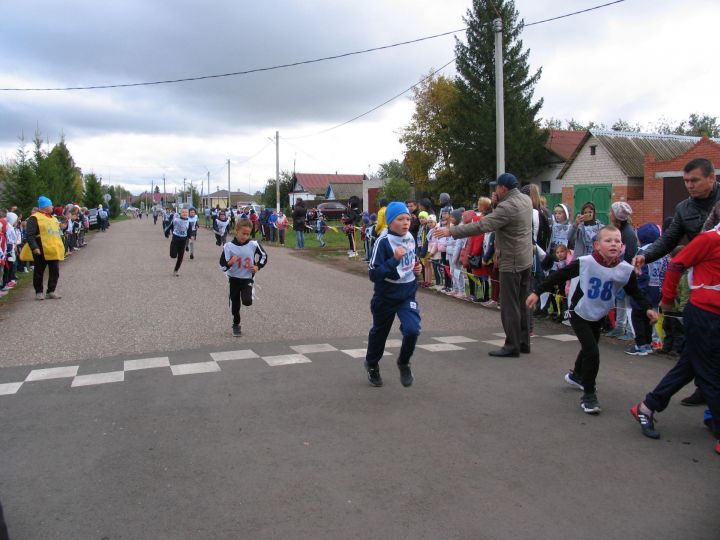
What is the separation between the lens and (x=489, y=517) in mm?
3420

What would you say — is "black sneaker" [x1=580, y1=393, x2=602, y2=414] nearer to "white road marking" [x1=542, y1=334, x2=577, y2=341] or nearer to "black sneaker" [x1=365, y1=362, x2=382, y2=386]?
"black sneaker" [x1=365, y1=362, x2=382, y2=386]

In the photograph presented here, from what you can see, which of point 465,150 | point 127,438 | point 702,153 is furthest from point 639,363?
point 465,150

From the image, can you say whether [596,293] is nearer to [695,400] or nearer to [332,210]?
[695,400]

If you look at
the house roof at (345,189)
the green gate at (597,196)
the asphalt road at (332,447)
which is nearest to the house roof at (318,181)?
the house roof at (345,189)

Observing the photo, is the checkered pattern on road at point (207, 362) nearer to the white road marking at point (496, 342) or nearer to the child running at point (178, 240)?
the white road marking at point (496, 342)

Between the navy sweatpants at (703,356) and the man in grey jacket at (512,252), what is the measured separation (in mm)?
2758

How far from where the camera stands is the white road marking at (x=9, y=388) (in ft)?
19.3

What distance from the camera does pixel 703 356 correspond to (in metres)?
4.38

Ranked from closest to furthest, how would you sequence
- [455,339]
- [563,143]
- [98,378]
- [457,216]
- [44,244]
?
[98,378] < [455,339] < [44,244] < [457,216] < [563,143]

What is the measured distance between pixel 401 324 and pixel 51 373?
3846 millimetres

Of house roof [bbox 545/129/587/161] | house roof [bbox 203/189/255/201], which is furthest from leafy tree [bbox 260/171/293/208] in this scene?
house roof [bbox 203/189/255/201]

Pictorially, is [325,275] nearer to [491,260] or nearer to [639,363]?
[491,260]

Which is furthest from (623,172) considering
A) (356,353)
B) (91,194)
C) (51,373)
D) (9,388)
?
(91,194)

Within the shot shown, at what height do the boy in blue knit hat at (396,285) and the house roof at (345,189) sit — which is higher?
the house roof at (345,189)
